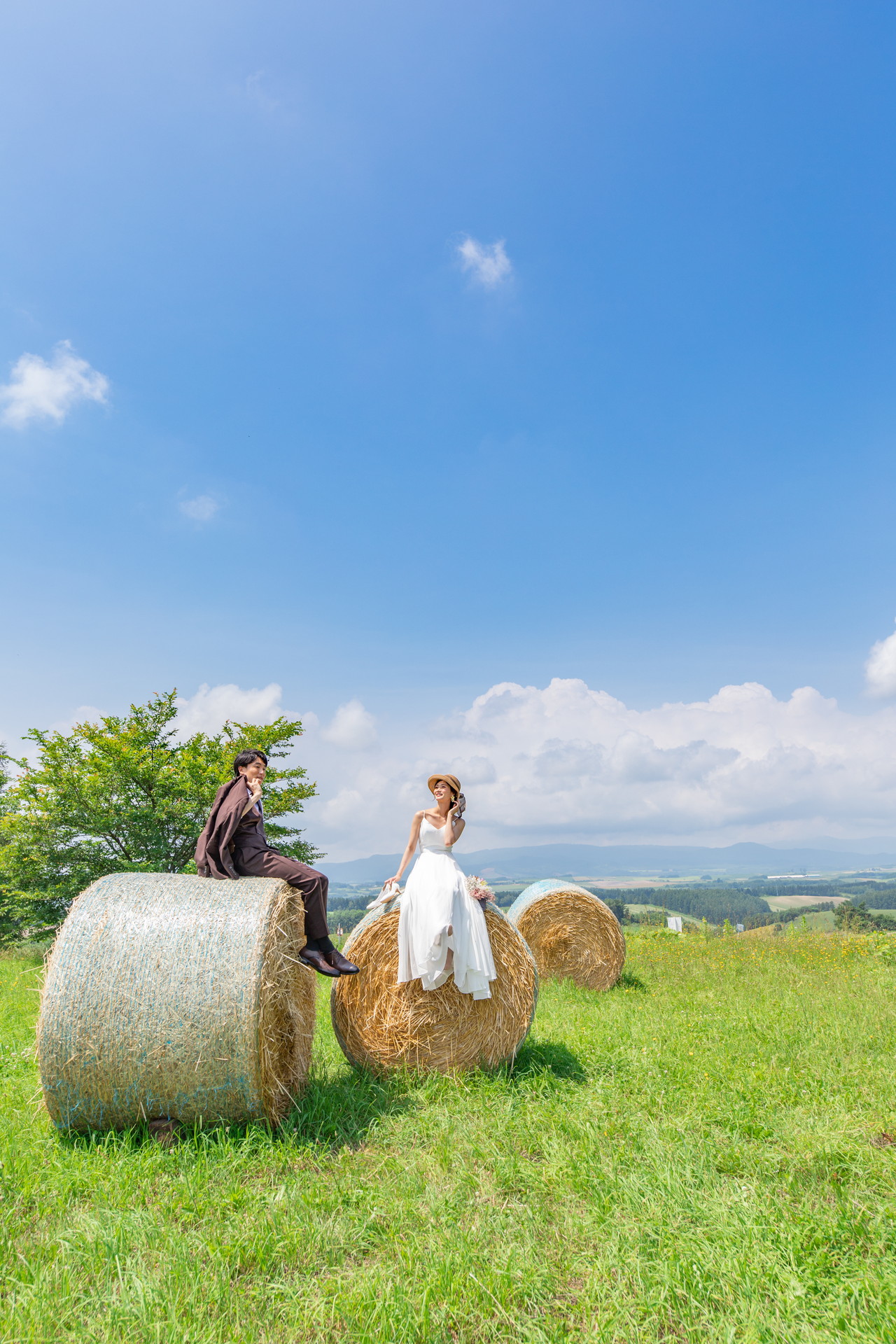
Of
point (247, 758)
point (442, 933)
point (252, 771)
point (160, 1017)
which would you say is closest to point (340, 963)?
point (442, 933)

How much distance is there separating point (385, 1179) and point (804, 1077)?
3952 millimetres

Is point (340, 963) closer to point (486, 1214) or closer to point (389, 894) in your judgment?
point (389, 894)

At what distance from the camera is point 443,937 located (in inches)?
237

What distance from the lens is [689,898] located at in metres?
119

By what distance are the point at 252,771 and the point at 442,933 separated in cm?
213

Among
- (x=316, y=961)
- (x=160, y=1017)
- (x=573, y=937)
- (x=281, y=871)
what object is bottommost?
(x=573, y=937)

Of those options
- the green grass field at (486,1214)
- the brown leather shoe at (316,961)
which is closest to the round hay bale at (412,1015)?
the green grass field at (486,1214)

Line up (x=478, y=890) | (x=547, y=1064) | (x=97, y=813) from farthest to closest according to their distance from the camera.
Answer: (x=97, y=813) < (x=478, y=890) < (x=547, y=1064)

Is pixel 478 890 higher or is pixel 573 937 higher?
pixel 478 890

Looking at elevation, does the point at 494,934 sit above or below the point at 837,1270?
above

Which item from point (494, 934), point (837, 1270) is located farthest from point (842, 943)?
point (837, 1270)

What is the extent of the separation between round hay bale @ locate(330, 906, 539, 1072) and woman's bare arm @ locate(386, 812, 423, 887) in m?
0.34

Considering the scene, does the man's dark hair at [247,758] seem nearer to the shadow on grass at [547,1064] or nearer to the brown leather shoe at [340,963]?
the brown leather shoe at [340,963]

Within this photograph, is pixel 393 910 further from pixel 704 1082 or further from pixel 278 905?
pixel 704 1082
